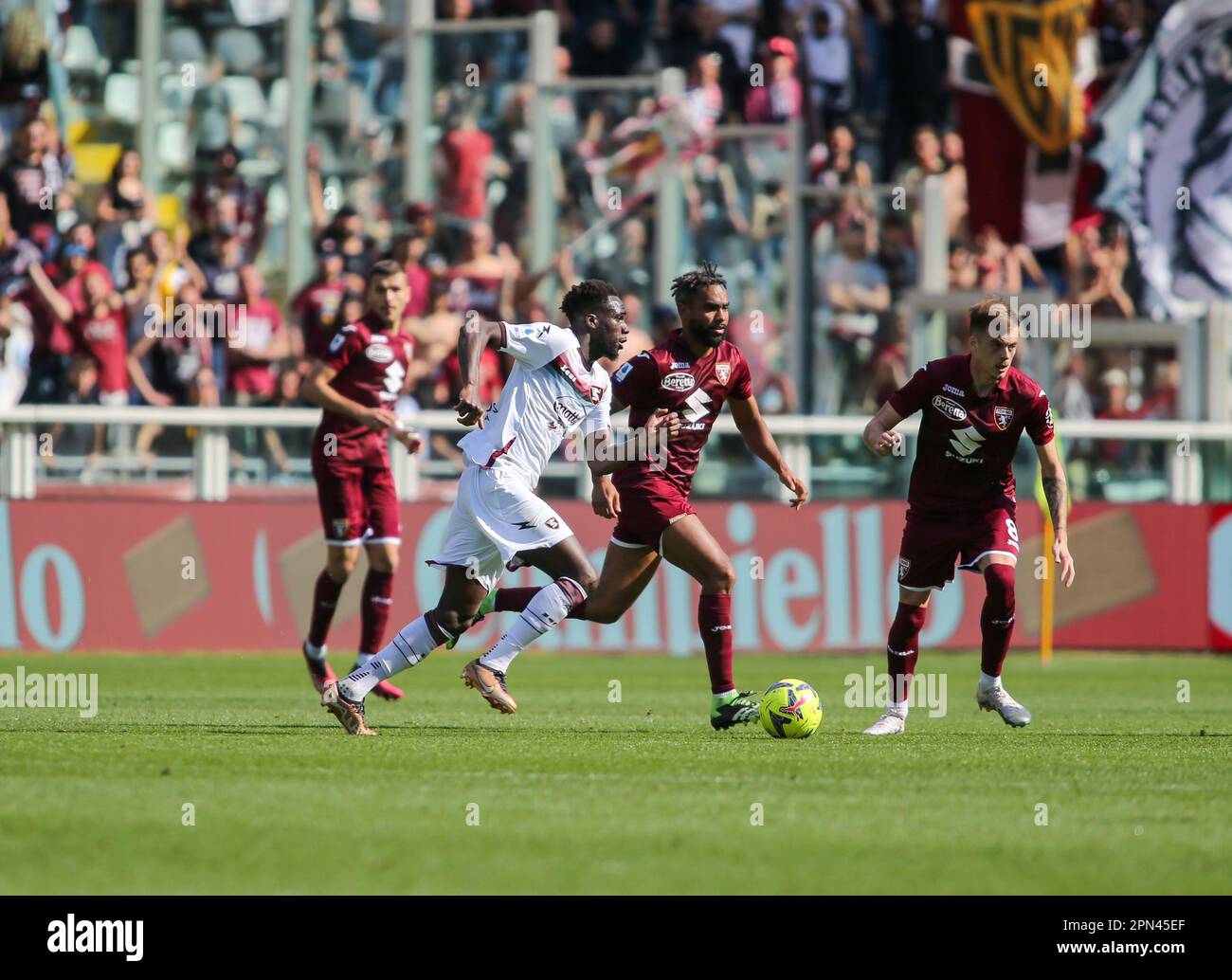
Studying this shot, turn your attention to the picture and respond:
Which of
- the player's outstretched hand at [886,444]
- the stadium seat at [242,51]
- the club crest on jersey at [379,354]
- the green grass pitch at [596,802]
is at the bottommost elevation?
the green grass pitch at [596,802]

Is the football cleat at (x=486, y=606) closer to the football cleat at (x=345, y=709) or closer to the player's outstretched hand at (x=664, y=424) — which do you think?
the football cleat at (x=345, y=709)

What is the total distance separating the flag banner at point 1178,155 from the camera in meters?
19.3

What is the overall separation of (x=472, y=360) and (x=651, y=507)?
1.40m

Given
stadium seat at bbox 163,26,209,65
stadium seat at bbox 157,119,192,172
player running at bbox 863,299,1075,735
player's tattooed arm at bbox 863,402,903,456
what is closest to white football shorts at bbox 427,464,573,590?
player's tattooed arm at bbox 863,402,903,456

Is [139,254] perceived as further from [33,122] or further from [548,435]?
[548,435]

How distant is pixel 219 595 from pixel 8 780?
29.2ft

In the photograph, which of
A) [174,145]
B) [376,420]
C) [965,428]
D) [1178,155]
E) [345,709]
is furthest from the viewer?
[174,145]

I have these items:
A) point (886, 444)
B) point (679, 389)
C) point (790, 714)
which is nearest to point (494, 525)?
point (679, 389)

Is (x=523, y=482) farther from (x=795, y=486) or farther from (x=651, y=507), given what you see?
(x=795, y=486)

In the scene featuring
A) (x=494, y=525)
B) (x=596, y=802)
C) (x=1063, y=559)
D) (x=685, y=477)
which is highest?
(x=685, y=477)

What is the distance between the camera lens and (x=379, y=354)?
12961 mm

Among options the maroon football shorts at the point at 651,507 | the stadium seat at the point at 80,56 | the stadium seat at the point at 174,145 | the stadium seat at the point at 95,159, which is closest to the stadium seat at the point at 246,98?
the stadium seat at the point at 174,145

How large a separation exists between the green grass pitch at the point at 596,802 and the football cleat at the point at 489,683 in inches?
6.3
